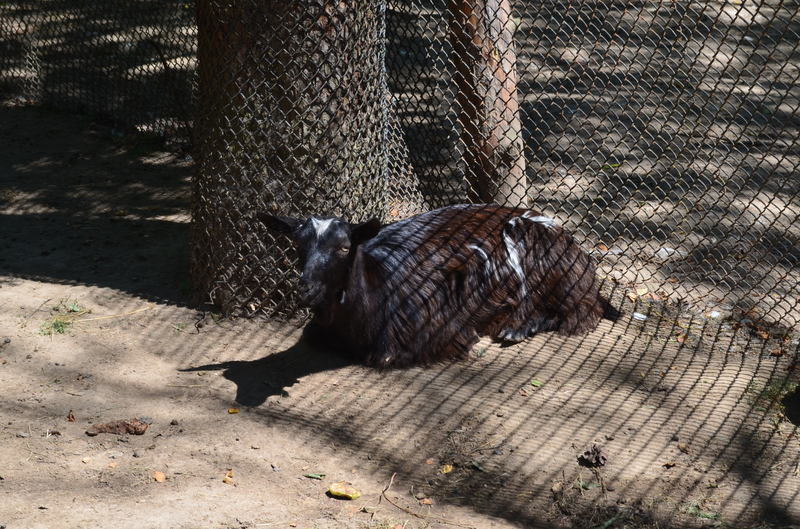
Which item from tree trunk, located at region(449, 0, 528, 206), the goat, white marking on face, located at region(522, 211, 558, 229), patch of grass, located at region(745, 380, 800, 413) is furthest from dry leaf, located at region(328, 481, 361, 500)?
tree trunk, located at region(449, 0, 528, 206)

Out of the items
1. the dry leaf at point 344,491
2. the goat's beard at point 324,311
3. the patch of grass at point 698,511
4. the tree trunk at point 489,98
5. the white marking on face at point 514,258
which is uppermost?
the tree trunk at point 489,98

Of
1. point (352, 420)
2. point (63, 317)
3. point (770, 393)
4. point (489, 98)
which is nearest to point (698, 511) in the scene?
point (770, 393)

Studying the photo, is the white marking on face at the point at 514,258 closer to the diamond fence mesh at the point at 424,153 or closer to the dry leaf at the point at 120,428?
the diamond fence mesh at the point at 424,153

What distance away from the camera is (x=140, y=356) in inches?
203

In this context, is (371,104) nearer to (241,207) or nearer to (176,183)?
(241,207)

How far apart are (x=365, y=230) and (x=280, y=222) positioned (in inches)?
23.2

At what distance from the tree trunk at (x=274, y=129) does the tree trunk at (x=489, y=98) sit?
804 mm

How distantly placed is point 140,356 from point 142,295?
33.4 inches

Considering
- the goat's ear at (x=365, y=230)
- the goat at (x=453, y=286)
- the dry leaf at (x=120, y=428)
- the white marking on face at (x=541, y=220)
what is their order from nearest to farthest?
the dry leaf at (x=120, y=428) < the goat's ear at (x=365, y=230) < the goat at (x=453, y=286) < the white marking on face at (x=541, y=220)

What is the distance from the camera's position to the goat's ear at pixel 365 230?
461 centimetres

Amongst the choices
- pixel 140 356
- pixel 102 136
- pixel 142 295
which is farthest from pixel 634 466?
pixel 102 136

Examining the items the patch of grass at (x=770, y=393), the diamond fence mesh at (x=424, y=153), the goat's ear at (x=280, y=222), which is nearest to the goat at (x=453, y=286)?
the goat's ear at (x=280, y=222)

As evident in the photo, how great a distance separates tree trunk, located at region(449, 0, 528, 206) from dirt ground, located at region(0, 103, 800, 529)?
161 cm

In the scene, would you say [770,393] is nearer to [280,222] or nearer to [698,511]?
[698,511]
